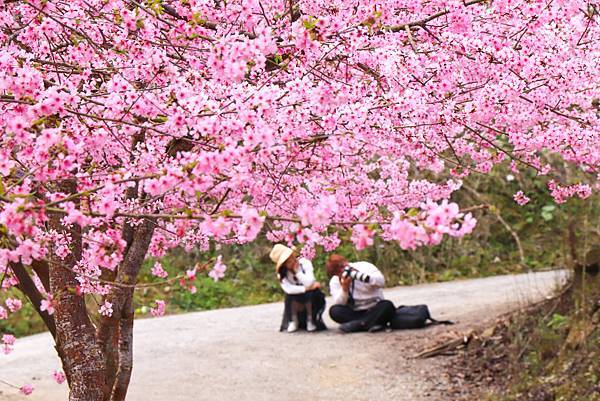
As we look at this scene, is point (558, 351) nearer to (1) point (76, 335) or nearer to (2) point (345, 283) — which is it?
(2) point (345, 283)

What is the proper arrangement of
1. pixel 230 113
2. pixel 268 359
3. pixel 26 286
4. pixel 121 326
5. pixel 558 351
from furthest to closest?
pixel 268 359 < pixel 558 351 < pixel 121 326 < pixel 26 286 < pixel 230 113

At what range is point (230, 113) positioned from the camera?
12.1 feet

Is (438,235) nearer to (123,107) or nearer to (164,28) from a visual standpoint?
(123,107)

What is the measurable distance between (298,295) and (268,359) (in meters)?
1.30

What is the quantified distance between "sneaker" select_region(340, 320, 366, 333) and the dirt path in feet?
A: 0.42

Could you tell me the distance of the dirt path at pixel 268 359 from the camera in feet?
25.5

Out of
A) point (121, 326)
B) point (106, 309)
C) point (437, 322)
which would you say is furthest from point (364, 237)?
point (437, 322)

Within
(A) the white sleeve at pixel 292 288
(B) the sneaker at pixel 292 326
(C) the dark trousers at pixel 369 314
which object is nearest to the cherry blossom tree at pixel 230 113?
(C) the dark trousers at pixel 369 314

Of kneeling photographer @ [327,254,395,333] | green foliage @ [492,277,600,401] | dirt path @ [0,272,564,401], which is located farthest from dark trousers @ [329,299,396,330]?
green foliage @ [492,277,600,401]

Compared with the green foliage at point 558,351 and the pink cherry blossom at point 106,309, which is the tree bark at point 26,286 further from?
the green foliage at point 558,351

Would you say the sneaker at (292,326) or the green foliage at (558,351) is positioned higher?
the sneaker at (292,326)

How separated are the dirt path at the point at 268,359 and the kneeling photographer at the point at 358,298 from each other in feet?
0.60

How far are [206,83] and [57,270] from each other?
5.27 feet

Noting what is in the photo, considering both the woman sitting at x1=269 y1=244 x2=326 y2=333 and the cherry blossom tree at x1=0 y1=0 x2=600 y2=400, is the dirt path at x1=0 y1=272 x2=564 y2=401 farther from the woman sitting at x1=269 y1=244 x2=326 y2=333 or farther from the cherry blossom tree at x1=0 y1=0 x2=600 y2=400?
the cherry blossom tree at x1=0 y1=0 x2=600 y2=400
